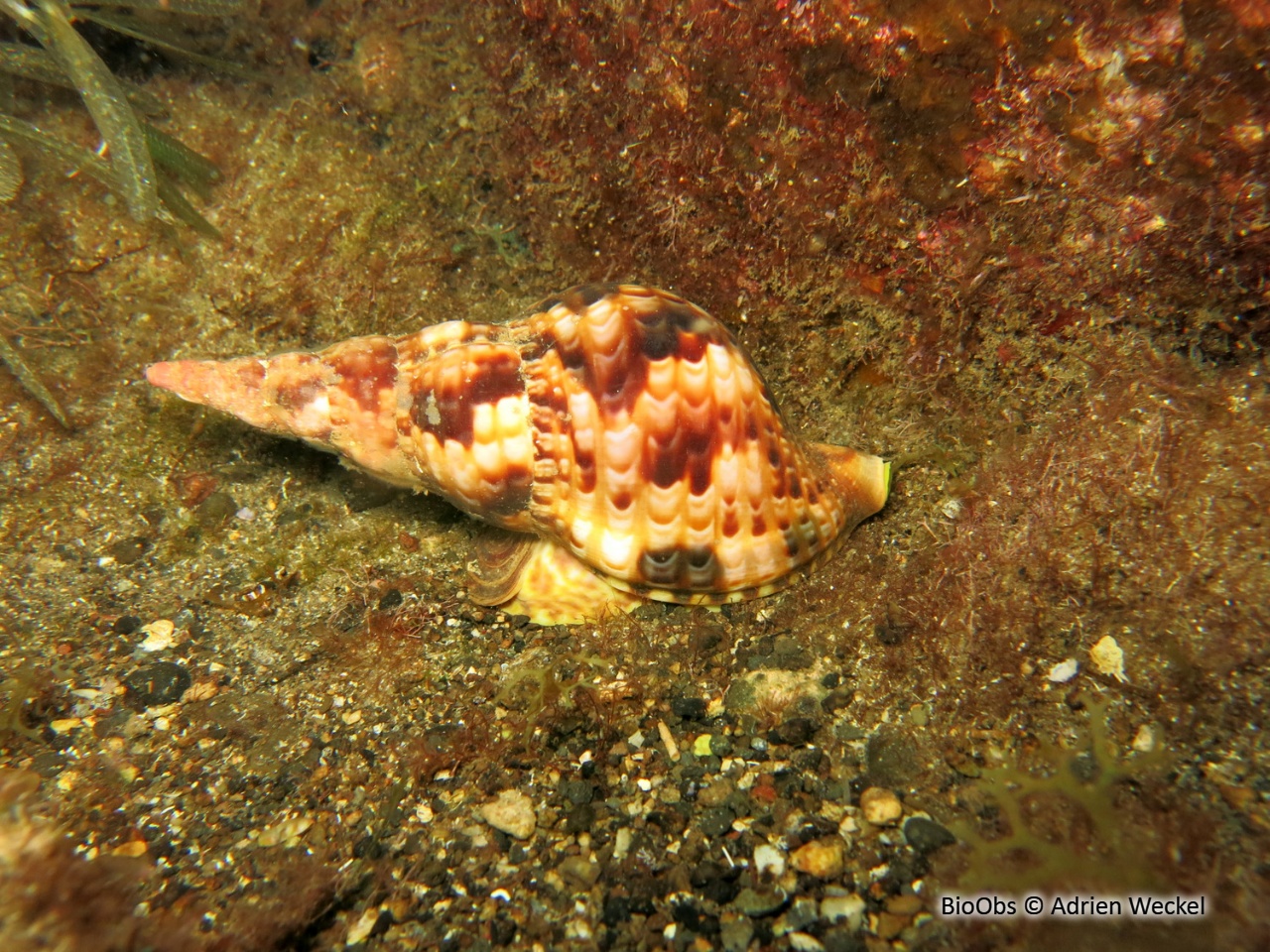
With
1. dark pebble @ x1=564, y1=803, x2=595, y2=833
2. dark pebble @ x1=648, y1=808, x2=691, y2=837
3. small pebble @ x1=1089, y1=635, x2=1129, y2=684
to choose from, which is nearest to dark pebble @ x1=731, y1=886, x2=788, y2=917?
dark pebble @ x1=648, y1=808, x2=691, y2=837

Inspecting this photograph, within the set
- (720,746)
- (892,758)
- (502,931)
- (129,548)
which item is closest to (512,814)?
(502,931)

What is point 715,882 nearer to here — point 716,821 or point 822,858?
point 716,821

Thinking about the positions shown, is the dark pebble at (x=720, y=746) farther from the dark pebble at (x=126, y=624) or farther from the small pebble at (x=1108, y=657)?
the dark pebble at (x=126, y=624)

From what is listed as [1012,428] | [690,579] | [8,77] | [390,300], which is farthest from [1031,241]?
[8,77]

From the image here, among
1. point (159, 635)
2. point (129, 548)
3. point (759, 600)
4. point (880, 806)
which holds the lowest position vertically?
point (880, 806)

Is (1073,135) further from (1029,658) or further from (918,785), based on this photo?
(918,785)
